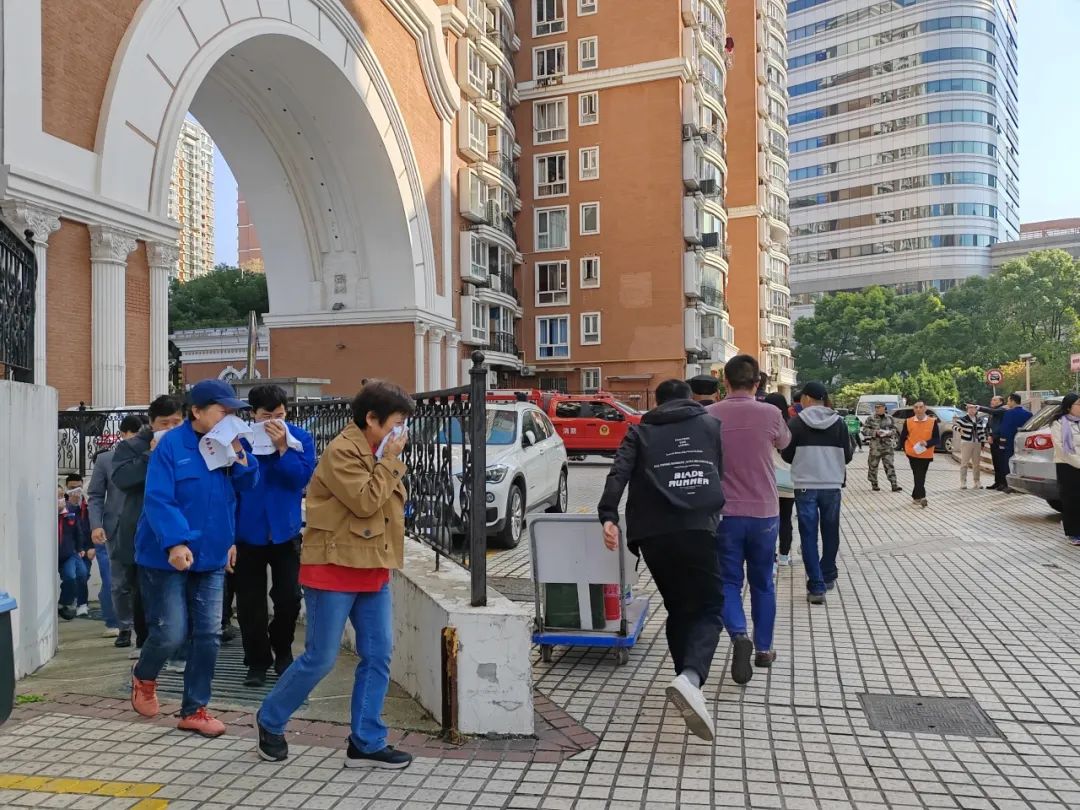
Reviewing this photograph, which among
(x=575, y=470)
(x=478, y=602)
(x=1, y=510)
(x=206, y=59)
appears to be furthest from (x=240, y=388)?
(x=478, y=602)

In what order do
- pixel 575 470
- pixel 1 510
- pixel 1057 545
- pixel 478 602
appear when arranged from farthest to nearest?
pixel 575 470 < pixel 1057 545 < pixel 1 510 < pixel 478 602

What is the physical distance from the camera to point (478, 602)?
439cm

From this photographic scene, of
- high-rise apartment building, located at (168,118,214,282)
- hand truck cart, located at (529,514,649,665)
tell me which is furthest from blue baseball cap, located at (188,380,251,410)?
high-rise apartment building, located at (168,118,214,282)

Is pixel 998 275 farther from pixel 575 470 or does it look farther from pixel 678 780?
pixel 678 780

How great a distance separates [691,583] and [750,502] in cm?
105

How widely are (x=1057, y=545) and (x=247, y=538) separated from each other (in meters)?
9.47

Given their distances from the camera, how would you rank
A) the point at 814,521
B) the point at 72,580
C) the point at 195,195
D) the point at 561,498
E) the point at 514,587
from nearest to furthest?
1. the point at 814,521
2. the point at 72,580
3. the point at 514,587
4. the point at 561,498
5. the point at 195,195

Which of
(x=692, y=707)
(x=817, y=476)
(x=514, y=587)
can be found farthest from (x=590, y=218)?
(x=692, y=707)

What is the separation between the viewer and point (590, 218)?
144ft

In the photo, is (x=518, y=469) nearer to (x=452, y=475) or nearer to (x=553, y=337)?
(x=452, y=475)

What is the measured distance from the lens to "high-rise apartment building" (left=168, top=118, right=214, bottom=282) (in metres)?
119

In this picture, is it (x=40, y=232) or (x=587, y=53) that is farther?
(x=587, y=53)

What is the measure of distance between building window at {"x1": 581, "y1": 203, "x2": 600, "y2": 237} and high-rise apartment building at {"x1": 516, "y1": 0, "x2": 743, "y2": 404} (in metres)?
0.06

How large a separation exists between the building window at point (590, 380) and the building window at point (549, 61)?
15.7m
